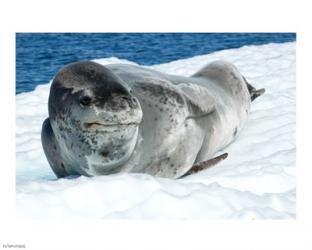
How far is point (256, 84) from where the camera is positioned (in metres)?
6.43

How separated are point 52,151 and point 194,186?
1002 millimetres

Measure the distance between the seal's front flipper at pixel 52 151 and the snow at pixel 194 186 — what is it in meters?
0.12

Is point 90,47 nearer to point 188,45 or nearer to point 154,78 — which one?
point 188,45

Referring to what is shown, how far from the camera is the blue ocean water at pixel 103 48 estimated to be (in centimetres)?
657

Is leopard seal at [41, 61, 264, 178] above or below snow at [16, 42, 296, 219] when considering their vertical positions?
above

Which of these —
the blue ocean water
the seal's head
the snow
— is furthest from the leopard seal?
the blue ocean water

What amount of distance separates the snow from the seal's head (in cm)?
17

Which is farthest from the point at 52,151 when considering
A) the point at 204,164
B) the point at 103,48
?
the point at 103,48

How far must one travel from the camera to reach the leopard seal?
11.2 feet

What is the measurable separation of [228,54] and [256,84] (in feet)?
6.20

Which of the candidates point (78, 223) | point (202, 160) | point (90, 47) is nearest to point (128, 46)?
point (90, 47)

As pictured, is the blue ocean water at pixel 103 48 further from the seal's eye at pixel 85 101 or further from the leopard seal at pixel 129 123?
the seal's eye at pixel 85 101

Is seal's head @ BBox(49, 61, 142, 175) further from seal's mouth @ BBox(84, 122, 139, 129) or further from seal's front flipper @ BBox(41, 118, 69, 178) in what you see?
seal's front flipper @ BBox(41, 118, 69, 178)

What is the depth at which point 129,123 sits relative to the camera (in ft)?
11.1
